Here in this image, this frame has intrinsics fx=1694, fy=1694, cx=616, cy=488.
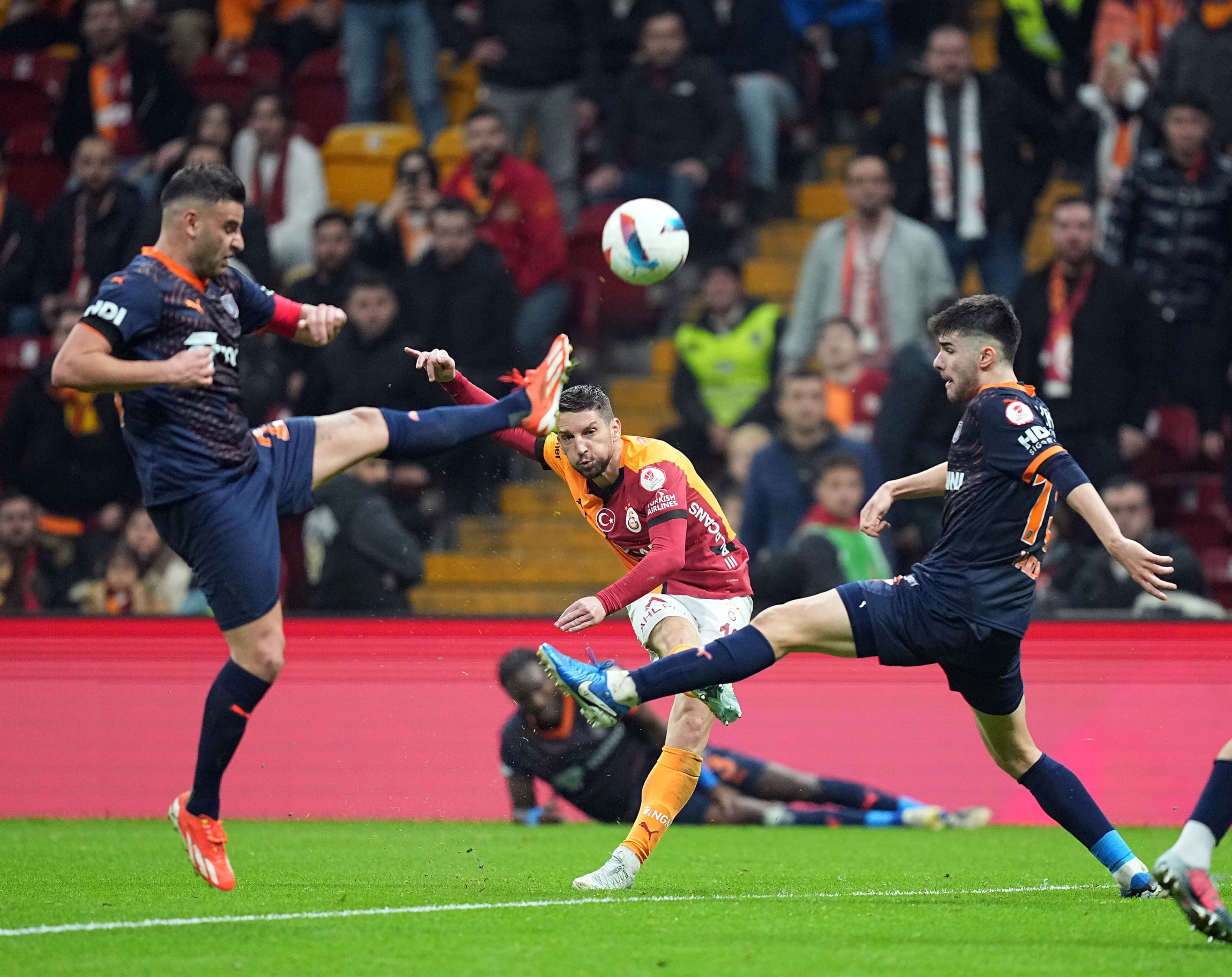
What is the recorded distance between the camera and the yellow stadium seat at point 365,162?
1410 centimetres

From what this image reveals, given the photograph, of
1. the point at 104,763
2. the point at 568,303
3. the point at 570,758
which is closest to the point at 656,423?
the point at 568,303

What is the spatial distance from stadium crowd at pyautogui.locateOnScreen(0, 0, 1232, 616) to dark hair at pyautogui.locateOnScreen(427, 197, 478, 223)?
25mm

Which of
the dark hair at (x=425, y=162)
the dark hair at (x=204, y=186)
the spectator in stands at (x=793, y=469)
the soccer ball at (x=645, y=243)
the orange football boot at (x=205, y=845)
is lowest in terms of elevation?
the spectator in stands at (x=793, y=469)

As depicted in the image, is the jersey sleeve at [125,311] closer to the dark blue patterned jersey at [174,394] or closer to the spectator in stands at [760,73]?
the dark blue patterned jersey at [174,394]

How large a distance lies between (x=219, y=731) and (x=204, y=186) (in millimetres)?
1905

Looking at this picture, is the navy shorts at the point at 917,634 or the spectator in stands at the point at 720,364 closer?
the navy shorts at the point at 917,634

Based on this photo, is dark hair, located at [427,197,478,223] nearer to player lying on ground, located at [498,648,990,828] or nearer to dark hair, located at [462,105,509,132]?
dark hair, located at [462,105,509,132]

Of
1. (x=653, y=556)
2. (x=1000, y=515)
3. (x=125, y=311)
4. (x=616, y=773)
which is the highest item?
(x=125, y=311)

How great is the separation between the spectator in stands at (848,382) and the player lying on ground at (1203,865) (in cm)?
622

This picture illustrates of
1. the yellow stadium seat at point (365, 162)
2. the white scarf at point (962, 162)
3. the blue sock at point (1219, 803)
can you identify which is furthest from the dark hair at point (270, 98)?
the blue sock at point (1219, 803)

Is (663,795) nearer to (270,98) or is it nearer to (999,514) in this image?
(999,514)

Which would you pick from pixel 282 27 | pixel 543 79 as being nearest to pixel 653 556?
pixel 543 79

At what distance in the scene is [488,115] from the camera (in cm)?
1219

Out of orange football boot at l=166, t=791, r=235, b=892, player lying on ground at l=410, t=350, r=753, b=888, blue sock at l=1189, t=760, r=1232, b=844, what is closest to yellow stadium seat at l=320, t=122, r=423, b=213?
player lying on ground at l=410, t=350, r=753, b=888
